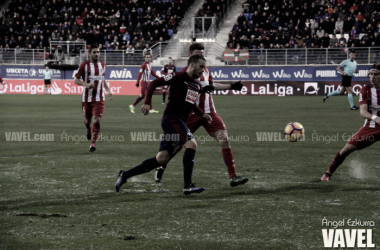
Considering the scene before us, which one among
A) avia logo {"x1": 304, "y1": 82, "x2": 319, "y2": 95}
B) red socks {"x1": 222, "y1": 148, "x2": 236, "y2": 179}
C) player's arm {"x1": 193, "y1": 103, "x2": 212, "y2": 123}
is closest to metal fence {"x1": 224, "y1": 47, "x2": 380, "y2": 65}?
avia logo {"x1": 304, "y1": 82, "x2": 319, "y2": 95}

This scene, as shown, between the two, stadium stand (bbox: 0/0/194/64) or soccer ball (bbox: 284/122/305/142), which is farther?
stadium stand (bbox: 0/0/194/64)

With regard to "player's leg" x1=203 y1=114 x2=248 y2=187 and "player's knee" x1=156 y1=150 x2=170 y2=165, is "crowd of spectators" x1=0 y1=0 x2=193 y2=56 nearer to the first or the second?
"player's leg" x1=203 y1=114 x2=248 y2=187

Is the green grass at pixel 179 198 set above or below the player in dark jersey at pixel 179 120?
below

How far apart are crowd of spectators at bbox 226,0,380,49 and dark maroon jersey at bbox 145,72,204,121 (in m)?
24.9

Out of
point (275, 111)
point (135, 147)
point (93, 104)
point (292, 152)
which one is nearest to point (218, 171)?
point (292, 152)

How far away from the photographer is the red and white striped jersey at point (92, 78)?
1057cm

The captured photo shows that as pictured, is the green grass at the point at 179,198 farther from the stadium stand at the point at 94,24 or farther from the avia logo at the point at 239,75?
the stadium stand at the point at 94,24

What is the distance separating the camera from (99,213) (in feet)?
17.2

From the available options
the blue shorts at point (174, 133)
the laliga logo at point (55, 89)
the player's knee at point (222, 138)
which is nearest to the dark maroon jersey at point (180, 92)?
the blue shorts at point (174, 133)

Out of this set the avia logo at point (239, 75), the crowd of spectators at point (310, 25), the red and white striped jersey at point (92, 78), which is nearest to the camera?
the red and white striped jersey at point (92, 78)

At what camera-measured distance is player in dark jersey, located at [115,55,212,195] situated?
6.15 meters

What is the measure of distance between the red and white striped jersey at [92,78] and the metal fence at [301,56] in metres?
21.0

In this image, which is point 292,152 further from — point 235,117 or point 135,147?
point 235,117

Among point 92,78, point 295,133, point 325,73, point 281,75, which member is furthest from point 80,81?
point 325,73
